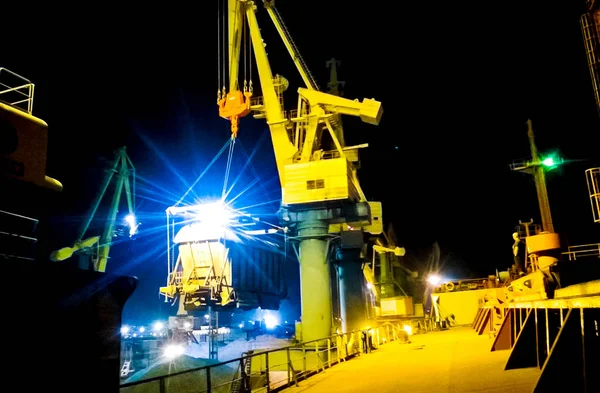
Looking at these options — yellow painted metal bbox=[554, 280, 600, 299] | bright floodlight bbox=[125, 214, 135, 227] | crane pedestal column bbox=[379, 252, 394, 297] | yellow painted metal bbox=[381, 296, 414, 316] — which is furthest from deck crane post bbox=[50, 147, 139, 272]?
yellow painted metal bbox=[554, 280, 600, 299]

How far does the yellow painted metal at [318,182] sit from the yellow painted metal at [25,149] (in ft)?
47.5

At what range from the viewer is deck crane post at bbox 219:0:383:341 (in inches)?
846

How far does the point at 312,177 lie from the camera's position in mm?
22062

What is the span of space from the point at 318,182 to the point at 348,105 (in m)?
4.17

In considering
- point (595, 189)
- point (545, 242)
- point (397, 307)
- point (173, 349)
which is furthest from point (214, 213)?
point (397, 307)

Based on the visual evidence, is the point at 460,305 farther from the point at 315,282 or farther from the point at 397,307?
the point at 315,282

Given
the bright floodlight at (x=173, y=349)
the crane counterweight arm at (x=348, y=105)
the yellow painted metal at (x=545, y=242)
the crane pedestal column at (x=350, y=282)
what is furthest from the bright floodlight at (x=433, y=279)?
the yellow painted metal at (x=545, y=242)

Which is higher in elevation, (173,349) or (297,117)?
(297,117)

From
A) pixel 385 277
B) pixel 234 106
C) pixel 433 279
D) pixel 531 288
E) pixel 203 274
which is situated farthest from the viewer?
pixel 433 279

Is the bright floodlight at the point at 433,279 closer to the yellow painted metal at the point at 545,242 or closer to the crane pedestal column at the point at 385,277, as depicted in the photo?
the crane pedestal column at the point at 385,277

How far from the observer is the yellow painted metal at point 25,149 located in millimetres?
7523

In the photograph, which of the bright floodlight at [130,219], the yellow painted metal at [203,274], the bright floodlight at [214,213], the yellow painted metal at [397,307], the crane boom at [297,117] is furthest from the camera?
the yellow painted metal at [397,307]

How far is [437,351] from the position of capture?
55.3 feet

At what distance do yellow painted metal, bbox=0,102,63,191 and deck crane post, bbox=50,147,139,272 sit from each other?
3065cm
